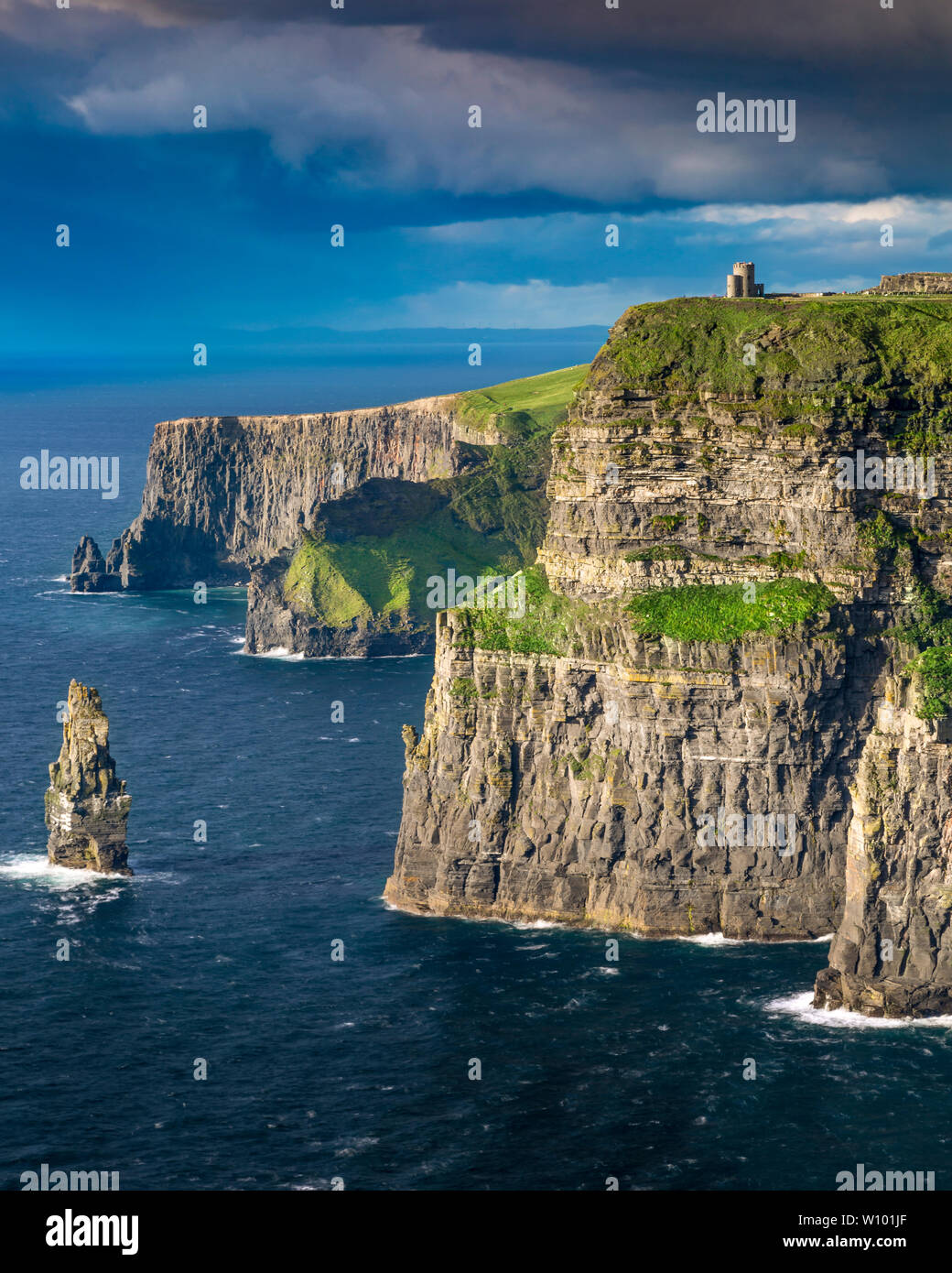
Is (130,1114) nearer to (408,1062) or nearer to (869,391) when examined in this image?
(408,1062)

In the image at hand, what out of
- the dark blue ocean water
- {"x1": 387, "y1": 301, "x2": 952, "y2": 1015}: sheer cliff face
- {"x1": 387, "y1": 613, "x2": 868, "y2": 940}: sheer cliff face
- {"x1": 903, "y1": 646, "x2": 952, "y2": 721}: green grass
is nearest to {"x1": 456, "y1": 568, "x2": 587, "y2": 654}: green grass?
{"x1": 387, "y1": 301, "x2": 952, "y2": 1015}: sheer cliff face

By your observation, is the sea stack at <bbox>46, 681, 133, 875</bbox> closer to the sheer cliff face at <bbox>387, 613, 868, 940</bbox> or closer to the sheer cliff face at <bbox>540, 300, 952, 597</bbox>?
the sheer cliff face at <bbox>387, 613, 868, 940</bbox>

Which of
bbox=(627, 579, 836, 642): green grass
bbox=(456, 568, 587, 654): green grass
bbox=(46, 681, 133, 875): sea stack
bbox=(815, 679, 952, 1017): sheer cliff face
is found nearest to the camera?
bbox=(815, 679, 952, 1017): sheer cliff face

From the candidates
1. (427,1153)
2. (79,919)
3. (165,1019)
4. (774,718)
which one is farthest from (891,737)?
(79,919)

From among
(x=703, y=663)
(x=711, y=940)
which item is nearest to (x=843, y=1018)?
(x=711, y=940)

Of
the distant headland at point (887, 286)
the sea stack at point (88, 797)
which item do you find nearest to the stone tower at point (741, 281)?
the distant headland at point (887, 286)

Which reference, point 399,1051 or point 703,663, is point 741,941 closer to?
point 703,663

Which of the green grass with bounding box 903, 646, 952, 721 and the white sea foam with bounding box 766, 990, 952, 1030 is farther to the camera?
the green grass with bounding box 903, 646, 952, 721
